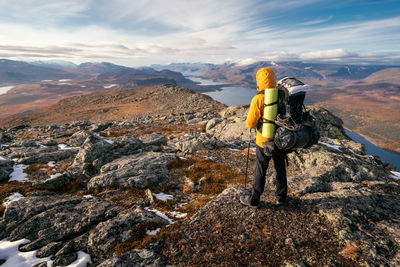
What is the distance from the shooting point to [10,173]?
466 inches

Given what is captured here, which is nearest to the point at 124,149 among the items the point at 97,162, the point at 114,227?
the point at 97,162

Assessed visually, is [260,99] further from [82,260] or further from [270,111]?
[82,260]

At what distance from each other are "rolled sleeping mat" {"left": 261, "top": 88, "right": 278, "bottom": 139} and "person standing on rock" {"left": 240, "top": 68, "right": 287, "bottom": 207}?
181 mm

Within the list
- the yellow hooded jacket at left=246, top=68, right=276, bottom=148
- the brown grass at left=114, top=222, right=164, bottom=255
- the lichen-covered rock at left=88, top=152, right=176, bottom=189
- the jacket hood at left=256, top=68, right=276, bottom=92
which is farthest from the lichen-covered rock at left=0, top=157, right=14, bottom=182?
the jacket hood at left=256, top=68, right=276, bottom=92

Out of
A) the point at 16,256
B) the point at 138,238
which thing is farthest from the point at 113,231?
the point at 16,256

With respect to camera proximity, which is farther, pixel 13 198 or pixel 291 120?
pixel 13 198

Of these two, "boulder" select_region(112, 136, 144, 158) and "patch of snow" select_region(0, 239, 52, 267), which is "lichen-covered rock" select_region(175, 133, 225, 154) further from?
"patch of snow" select_region(0, 239, 52, 267)

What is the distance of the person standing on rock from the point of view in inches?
231

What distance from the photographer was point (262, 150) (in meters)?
6.20

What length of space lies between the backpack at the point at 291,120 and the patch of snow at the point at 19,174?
571 inches

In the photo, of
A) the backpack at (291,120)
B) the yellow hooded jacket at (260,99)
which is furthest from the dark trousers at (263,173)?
the backpack at (291,120)

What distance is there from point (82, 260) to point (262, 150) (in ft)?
21.0

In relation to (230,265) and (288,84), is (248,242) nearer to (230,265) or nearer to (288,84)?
(230,265)

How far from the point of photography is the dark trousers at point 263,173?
20.5 ft
